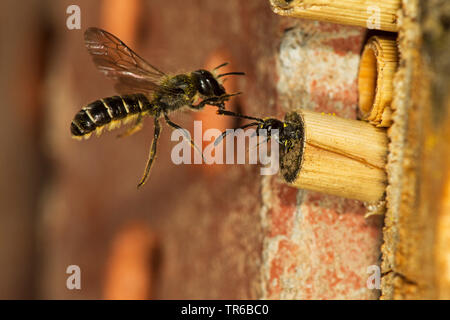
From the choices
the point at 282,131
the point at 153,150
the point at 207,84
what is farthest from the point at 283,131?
the point at 153,150

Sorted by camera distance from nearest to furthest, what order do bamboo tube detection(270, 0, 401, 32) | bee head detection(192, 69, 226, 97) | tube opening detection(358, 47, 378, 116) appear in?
bamboo tube detection(270, 0, 401, 32) < tube opening detection(358, 47, 378, 116) < bee head detection(192, 69, 226, 97)

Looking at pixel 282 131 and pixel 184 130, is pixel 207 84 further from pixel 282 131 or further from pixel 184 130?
pixel 282 131

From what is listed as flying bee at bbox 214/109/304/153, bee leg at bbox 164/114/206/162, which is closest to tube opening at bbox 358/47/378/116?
flying bee at bbox 214/109/304/153

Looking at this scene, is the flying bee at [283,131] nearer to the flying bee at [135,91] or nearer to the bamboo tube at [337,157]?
the bamboo tube at [337,157]

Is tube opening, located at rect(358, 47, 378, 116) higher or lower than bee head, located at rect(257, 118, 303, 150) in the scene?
higher

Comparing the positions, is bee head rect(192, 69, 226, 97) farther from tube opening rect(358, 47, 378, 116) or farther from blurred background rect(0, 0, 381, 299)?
tube opening rect(358, 47, 378, 116)
